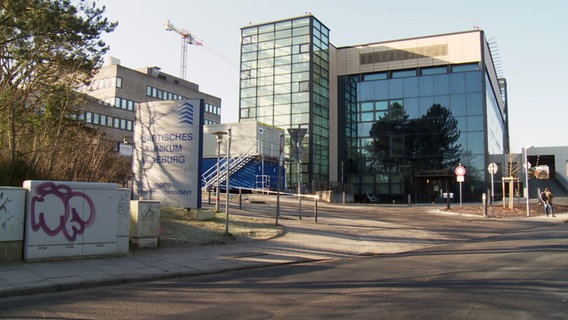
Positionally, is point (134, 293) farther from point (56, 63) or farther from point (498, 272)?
point (56, 63)

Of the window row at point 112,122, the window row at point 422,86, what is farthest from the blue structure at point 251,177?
the window row at point 112,122

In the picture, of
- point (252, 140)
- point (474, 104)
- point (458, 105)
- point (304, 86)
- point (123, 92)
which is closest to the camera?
point (252, 140)

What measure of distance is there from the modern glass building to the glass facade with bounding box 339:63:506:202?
10 centimetres

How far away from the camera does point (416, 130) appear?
44.6 meters

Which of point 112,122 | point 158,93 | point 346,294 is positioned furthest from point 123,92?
point 346,294

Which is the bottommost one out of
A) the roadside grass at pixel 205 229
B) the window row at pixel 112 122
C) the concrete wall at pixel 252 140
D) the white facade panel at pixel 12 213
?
the roadside grass at pixel 205 229

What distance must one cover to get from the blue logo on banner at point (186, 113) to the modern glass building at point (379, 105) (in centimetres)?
2890

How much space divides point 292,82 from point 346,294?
131ft

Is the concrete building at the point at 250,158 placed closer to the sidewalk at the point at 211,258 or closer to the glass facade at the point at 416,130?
the glass facade at the point at 416,130

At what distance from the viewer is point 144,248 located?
451 inches

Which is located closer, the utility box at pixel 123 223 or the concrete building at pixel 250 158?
the utility box at pixel 123 223

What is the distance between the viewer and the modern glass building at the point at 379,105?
42938mm

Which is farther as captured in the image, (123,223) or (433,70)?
(433,70)

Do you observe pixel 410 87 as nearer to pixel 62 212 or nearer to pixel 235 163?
pixel 235 163
